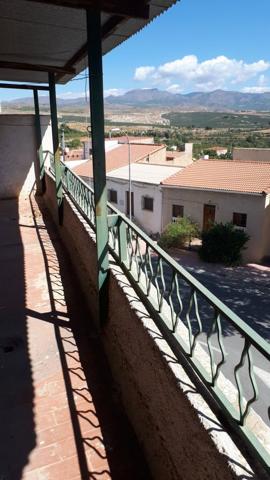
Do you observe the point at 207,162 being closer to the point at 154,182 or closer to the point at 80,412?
the point at 154,182

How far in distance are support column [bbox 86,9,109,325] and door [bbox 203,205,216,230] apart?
18110 millimetres

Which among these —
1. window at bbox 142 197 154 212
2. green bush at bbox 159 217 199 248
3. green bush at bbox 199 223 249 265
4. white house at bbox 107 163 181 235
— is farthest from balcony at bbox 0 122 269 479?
window at bbox 142 197 154 212

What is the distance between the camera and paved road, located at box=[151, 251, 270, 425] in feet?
26.0

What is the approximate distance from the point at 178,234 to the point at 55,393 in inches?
713

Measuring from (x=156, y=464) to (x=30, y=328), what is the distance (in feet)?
7.71

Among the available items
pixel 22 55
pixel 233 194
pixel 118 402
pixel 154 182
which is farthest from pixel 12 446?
pixel 154 182

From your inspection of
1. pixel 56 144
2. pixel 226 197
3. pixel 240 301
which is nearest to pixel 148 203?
pixel 226 197

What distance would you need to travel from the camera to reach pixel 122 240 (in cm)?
377

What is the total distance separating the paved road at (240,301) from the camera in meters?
7.92

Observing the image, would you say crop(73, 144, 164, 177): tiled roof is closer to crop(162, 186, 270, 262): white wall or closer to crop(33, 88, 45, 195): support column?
crop(162, 186, 270, 262): white wall

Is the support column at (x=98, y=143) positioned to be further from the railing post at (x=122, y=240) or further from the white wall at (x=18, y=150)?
the white wall at (x=18, y=150)

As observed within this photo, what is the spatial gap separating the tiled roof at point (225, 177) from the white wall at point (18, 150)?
12.0 m

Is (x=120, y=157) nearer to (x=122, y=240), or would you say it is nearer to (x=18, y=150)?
(x=18, y=150)

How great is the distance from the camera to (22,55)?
5.81 metres
